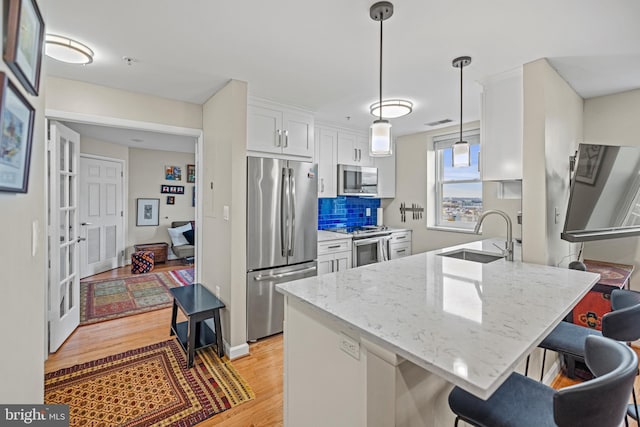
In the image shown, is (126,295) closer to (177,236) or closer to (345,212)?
(177,236)

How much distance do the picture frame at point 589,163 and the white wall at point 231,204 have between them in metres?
2.57

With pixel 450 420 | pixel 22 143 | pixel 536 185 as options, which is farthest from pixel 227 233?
pixel 536 185

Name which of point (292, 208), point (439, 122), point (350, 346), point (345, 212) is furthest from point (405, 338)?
point (345, 212)

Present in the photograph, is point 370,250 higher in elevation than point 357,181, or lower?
lower

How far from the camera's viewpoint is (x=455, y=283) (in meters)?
1.56

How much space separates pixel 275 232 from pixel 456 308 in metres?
2.00

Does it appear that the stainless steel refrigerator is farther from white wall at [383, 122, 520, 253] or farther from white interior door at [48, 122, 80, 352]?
white wall at [383, 122, 520, 253]

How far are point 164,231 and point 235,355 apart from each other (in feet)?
15.9

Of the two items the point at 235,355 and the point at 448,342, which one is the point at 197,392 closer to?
the point at 235,355

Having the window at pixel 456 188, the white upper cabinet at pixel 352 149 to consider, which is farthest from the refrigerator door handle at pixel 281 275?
the window at pixel 456 188

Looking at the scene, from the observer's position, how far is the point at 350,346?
1147 millimetres

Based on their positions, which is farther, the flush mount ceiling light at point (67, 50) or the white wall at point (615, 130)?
the white wall at point (615, 130)

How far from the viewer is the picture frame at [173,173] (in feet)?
21.3

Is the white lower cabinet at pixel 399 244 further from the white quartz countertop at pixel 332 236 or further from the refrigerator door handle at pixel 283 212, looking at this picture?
the refrigerator door handle at pixel 283 212
